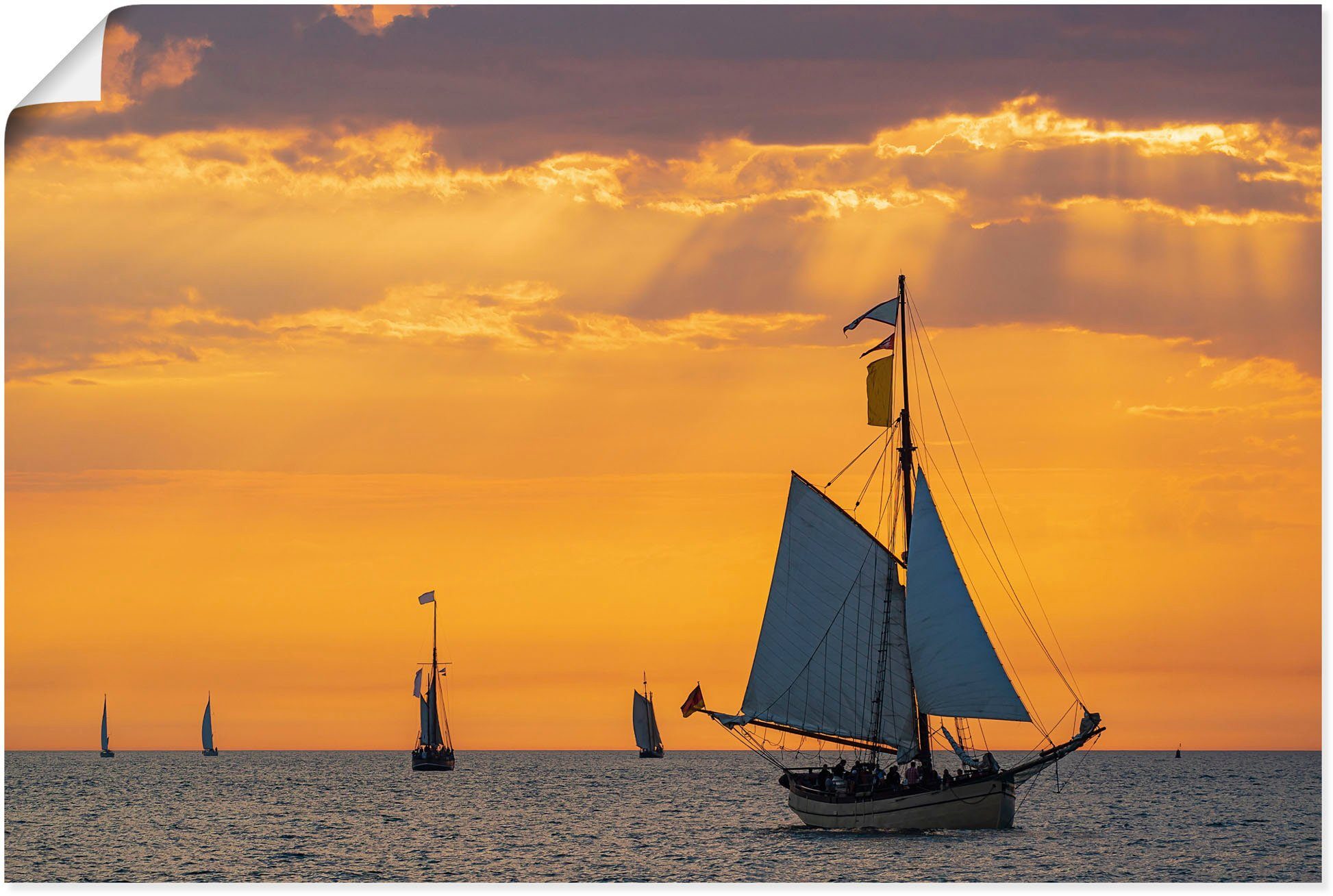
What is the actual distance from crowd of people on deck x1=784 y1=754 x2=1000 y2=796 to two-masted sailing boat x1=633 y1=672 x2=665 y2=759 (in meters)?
60.7

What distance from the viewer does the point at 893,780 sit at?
3231cm

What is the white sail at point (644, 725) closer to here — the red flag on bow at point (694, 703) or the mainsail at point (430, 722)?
the mainsail at point (430, 722)

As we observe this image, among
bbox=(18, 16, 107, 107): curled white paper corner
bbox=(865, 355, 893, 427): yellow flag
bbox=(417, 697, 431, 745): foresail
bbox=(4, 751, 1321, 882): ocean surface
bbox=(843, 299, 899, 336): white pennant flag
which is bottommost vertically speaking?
bbox=(4, 751, 1321, 882): ocean surface

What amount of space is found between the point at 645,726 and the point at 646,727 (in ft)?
1.06

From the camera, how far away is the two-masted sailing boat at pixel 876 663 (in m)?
31.0

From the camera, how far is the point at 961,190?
24.4 m

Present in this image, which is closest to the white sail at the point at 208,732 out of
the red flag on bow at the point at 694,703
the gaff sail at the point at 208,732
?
the gaff sail at the point at 208,732

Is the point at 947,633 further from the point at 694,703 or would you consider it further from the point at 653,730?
the point at 653,730

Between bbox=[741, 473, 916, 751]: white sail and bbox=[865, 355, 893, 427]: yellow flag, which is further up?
bbox=[865, 355, 893, 427]: yellow flag

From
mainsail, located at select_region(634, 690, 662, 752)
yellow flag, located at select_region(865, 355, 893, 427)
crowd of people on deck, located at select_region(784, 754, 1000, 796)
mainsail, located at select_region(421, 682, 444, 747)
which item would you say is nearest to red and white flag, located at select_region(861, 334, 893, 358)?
yellow flag, located at select_region(865, 355, 893, 427)

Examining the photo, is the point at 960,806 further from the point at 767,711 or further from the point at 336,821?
the point at 336,821

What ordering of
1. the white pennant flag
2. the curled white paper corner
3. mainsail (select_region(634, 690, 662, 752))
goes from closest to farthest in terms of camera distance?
1. the curled white paper corner
2. the white pennant flag
3. mainsail (select_region(634, 690, 662, 752))

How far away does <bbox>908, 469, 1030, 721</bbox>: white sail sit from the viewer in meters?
30.4

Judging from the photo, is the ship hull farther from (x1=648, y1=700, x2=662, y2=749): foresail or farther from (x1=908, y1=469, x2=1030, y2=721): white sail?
(x1=908, y1=469, x2=1030, y2=721): white sail
